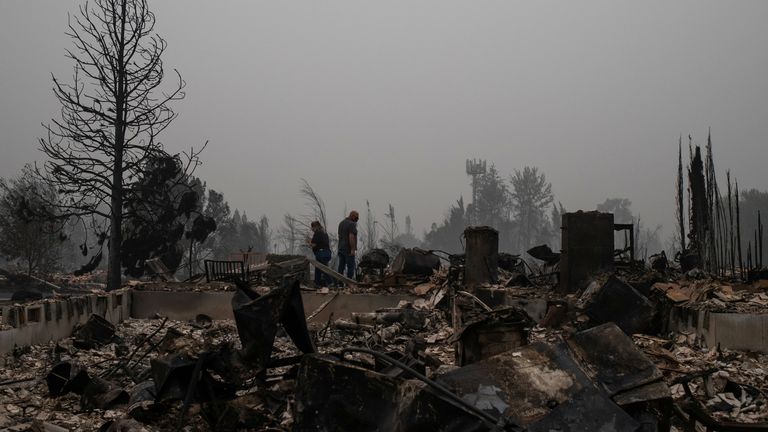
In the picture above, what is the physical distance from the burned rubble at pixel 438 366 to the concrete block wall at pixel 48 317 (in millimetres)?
54

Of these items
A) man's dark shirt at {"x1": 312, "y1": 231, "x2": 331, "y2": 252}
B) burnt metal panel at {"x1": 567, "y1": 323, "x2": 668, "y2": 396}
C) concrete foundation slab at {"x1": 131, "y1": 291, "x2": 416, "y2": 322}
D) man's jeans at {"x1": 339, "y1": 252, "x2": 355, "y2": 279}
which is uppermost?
man's dark shirt at {"x1": 312, "y1": 231, "x2": 331, "y2": 252}

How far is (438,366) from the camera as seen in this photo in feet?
20.8

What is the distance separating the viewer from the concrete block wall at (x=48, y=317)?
733cm

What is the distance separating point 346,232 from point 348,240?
0.72 feet

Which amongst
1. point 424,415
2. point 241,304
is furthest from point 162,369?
point 424,415

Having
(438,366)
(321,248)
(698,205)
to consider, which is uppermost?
(698,205)

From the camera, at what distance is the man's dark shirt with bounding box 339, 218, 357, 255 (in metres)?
13.4

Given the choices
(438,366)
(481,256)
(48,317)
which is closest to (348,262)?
(481,256)

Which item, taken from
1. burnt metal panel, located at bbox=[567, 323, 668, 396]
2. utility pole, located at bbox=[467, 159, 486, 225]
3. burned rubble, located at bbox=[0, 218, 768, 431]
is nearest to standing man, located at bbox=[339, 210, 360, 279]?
burned rubble, located at bbox=[0, 218, 768, 431]

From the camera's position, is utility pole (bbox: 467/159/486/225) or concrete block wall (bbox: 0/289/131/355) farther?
utility pole (bbox: 467/159/486/225)

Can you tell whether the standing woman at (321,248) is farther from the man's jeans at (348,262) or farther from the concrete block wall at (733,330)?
the concrete block wall at (733,330)

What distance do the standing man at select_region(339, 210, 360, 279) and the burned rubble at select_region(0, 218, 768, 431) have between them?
2855 millimetres

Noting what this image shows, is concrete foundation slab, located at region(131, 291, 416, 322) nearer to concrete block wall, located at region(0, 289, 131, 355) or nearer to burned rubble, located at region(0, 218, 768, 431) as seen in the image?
burned rubble, located at region(0, 218, 768, 431)

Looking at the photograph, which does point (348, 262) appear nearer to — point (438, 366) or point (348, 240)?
point (348, 240)
